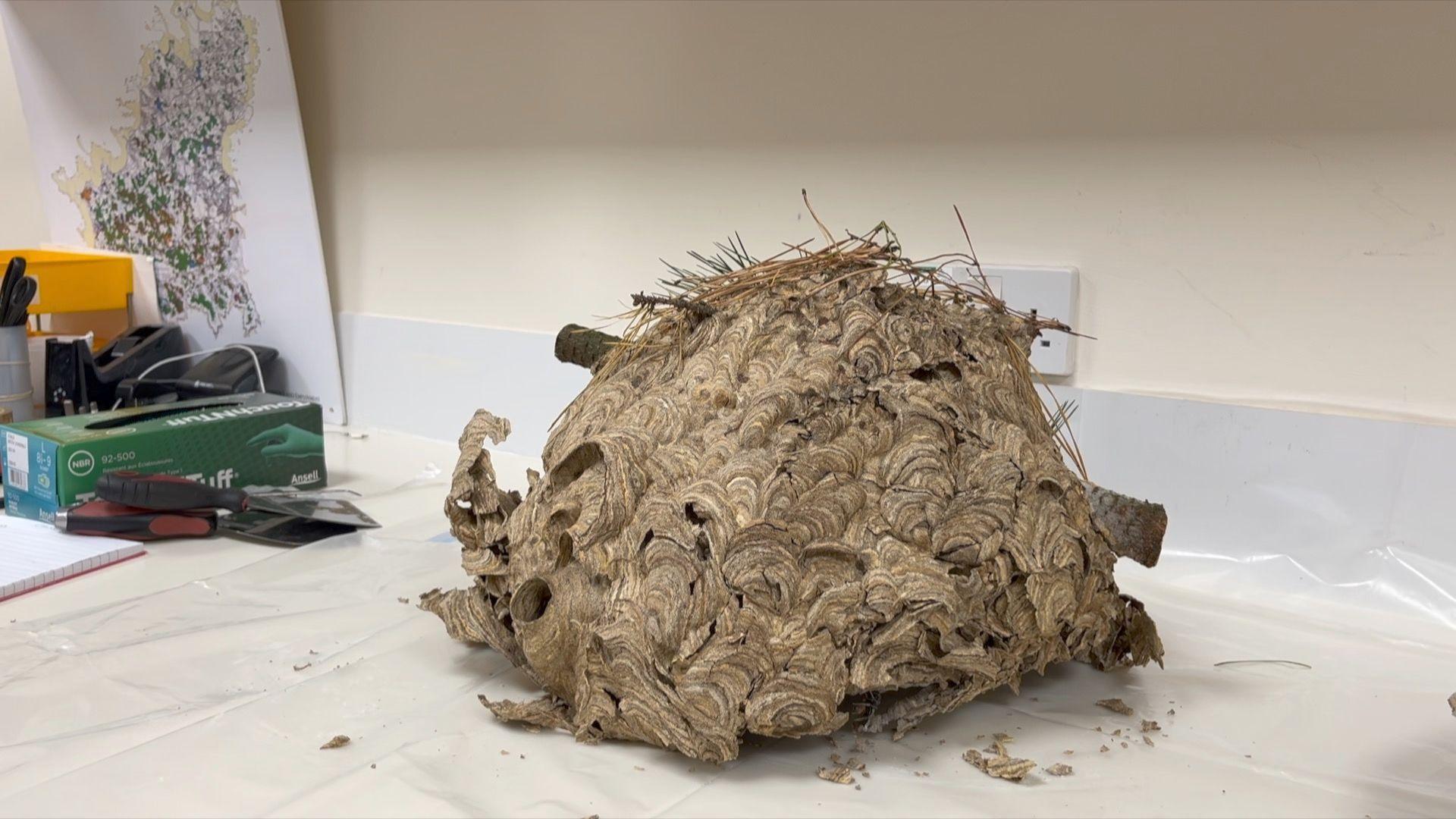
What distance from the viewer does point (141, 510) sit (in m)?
1.32

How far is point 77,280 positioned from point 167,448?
3.12 ft

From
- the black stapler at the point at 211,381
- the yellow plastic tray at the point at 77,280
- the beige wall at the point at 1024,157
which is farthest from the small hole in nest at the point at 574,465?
the yellow plastic tray at the point at 77,280

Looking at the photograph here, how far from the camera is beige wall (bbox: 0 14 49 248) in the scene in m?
2.65

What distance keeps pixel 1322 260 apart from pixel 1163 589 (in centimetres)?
37

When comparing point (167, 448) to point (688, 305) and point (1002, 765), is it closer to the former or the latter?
point (688, 305)

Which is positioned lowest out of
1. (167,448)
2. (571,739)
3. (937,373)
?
(571,739)

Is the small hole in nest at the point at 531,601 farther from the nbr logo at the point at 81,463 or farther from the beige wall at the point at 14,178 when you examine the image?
the beige wall at the point at 14,178

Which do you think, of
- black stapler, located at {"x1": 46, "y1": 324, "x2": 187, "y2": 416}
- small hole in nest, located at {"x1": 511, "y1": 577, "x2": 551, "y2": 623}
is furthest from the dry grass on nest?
black stapler, located at {"x1": 46, "y1": 324, "x2": 187, "y2": 416}

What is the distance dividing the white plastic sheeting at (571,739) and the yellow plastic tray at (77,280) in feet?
3.98

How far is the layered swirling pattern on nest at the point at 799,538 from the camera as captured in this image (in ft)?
2.42

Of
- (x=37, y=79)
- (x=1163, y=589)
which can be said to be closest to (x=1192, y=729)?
(x=1163, y=589)

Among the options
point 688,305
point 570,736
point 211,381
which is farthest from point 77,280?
point 570,736

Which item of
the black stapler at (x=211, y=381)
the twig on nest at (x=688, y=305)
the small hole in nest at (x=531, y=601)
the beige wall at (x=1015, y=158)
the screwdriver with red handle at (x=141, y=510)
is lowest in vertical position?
the screwdriver with red handle at (x=141, y=510)

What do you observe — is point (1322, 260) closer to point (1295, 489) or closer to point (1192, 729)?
point (1295, 489)
